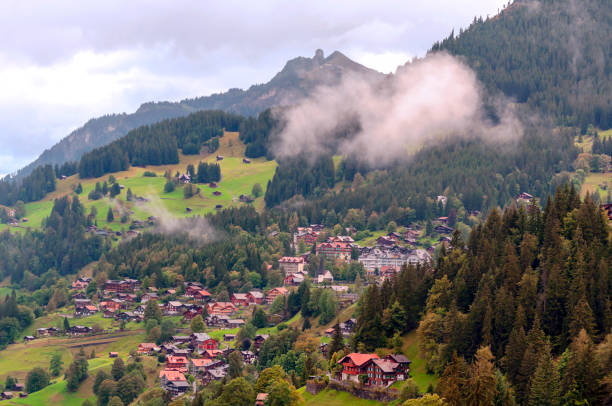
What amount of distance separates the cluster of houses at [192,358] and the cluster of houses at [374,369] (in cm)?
4070

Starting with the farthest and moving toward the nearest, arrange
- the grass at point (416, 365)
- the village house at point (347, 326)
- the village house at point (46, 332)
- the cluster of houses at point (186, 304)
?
1. the village house at point (46, 332)
2. the cluster of houses at point (186, 304)
3. the village house at point (347, 326)
4. the grass at point (416, 365)

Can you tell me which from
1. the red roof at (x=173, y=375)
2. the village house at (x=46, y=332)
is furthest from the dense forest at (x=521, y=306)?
the village house at (x=46, y=332)

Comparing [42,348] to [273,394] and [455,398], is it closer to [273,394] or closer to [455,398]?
[273,394]

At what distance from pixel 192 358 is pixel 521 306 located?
76.0 metres

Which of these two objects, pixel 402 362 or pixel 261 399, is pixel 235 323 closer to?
pixel 261 399

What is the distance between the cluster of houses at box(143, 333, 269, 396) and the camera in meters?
140

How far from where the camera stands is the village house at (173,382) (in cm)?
13675

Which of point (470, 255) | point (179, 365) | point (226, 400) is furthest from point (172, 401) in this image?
point (470, 255)

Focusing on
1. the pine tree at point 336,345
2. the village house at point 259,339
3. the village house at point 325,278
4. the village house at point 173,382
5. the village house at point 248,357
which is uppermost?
the pine tree at point 336,345

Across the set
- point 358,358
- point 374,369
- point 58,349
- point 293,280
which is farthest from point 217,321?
point 374,369

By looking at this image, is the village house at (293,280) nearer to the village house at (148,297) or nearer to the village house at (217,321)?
the village house at (217,321)

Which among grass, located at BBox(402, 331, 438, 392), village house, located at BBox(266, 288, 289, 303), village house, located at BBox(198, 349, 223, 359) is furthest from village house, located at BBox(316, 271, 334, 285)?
grass, located at BBox(402, 331, 438, 392)

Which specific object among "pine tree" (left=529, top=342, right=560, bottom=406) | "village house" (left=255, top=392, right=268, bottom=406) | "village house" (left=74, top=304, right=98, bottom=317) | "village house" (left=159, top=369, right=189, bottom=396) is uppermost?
"pine tree" (left=529, top=342, right=560, bottom=406)

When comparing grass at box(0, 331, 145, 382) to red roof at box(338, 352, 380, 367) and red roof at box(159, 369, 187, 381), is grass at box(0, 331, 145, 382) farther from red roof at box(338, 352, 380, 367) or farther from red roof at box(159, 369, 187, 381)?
Answer: red roof at box(338, 352, 380, 367)
